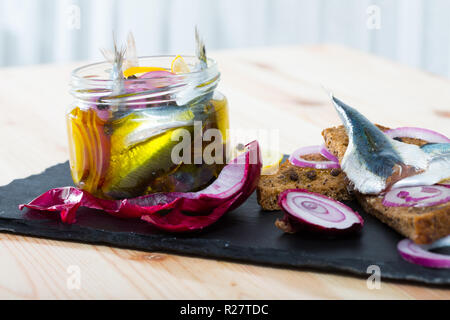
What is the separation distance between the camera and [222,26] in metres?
4.14

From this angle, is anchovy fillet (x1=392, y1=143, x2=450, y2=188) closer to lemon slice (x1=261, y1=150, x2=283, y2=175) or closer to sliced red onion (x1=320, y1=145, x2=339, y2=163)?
sliced red onion (x1=320, y1=145, x2=339, y2=163)

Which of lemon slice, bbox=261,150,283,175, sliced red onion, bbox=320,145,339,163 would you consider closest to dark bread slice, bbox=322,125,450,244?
sliced red onion, bbox=320,145,339,163

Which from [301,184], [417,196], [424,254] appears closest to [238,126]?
[301,184]

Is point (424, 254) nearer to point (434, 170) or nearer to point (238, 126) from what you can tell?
point (434, 170)

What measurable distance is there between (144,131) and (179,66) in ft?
0.71

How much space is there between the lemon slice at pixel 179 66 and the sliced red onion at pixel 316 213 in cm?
37

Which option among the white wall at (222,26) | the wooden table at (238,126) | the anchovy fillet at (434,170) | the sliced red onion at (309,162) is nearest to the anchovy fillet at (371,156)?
the anchovy fillet at (434,170)

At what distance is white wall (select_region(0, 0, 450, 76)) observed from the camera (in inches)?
147

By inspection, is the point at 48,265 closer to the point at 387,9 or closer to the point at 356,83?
the point at 356,83

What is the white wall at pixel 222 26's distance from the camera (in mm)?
3730

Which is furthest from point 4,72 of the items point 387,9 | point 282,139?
point 387,9

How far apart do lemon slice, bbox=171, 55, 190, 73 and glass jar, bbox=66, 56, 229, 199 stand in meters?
0.07

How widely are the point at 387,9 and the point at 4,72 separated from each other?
2544 mm

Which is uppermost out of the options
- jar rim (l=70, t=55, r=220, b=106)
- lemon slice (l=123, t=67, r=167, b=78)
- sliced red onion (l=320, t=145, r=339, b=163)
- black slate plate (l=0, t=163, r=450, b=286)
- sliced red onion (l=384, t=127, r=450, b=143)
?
lemon slice (l=123, t=67, r=167, b=78)
